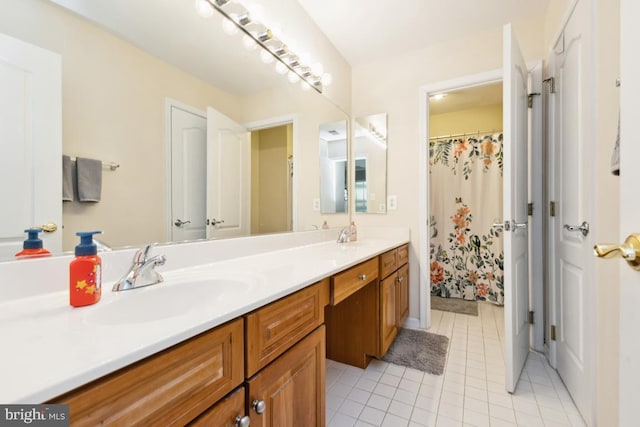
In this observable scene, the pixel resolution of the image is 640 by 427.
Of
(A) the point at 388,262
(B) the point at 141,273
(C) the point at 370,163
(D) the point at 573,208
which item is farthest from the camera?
(C) the point at 370,163

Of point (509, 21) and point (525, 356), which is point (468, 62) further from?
point (525, 356)

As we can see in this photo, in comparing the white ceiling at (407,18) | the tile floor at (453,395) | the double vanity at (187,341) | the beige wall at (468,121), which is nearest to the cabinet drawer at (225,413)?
the double vanity at (187,341)

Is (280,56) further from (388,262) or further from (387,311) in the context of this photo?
(387,311)

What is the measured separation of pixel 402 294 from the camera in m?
2.07

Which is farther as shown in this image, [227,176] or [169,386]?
[227,176]

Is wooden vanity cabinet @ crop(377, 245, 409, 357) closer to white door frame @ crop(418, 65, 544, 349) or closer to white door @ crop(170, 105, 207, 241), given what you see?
white door frame @ crop(418, 65, 544, 349)

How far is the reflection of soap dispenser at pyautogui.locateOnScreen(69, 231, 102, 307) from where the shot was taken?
0.66 metres

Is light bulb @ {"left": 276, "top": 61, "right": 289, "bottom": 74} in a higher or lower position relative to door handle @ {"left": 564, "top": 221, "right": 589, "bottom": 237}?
higher

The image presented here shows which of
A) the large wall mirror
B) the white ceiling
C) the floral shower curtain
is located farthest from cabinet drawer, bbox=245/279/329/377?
the floral shower curtain

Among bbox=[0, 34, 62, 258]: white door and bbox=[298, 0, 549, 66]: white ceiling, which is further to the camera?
bbox=[298, 0, 549, 66]: white ceiling

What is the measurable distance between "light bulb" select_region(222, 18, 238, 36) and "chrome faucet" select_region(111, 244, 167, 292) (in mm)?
1077

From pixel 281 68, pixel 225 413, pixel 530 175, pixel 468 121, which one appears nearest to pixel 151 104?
pixel 281 68

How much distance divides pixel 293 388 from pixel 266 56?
5.32ft

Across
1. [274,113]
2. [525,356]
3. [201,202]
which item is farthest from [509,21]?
[201,202]
